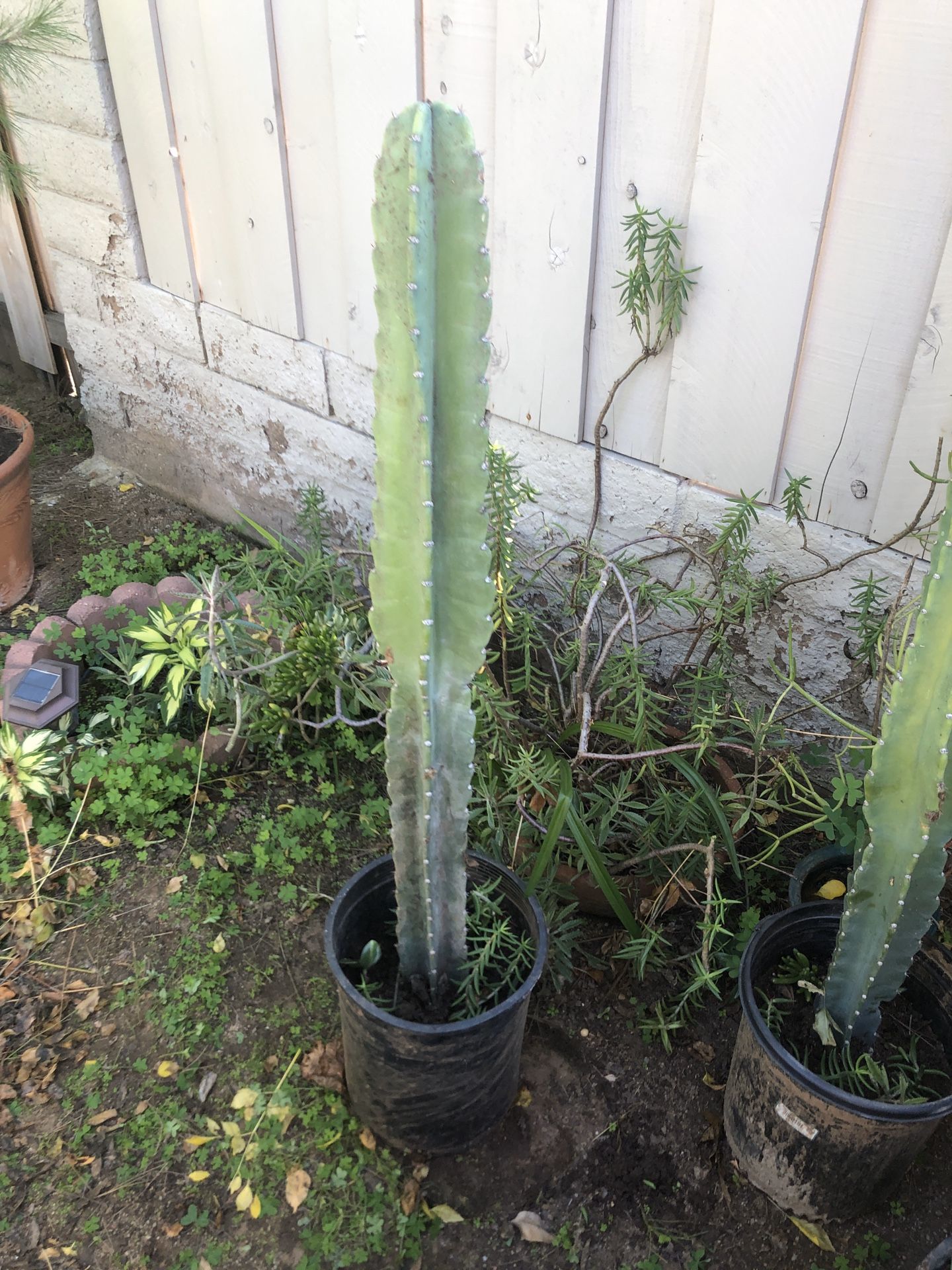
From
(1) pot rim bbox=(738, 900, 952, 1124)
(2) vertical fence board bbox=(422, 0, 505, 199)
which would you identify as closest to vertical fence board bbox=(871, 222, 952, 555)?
(1) pot rim bbox=(738, 900, 952, 1124)

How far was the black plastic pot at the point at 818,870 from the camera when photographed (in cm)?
221

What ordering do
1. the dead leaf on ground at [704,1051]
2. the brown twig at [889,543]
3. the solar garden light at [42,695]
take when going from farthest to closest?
the solar garden light at [42,695] < the dead leaf on ground at [704,1051] < the brown twig at [889,543]

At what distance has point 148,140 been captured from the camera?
324 centimetres

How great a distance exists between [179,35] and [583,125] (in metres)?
1.54

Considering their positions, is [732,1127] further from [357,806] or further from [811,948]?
[357,806]

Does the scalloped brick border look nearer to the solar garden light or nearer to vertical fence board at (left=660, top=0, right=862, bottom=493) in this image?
the solar garden light

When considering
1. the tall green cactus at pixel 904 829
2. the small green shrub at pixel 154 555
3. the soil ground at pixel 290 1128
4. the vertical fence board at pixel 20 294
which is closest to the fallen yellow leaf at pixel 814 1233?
the soil ground at pixel 290 1128

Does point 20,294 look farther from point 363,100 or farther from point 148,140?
point 363,100

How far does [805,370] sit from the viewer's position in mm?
2133

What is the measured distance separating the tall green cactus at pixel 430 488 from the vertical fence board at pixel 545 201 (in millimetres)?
1017

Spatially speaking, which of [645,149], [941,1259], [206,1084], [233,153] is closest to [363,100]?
[233,153]

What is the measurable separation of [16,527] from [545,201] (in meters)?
2.14

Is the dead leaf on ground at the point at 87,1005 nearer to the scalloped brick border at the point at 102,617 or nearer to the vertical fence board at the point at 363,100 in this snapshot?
the scalloped brick border at the point at 102,617

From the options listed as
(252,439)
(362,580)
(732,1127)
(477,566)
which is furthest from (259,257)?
(732,1127)
